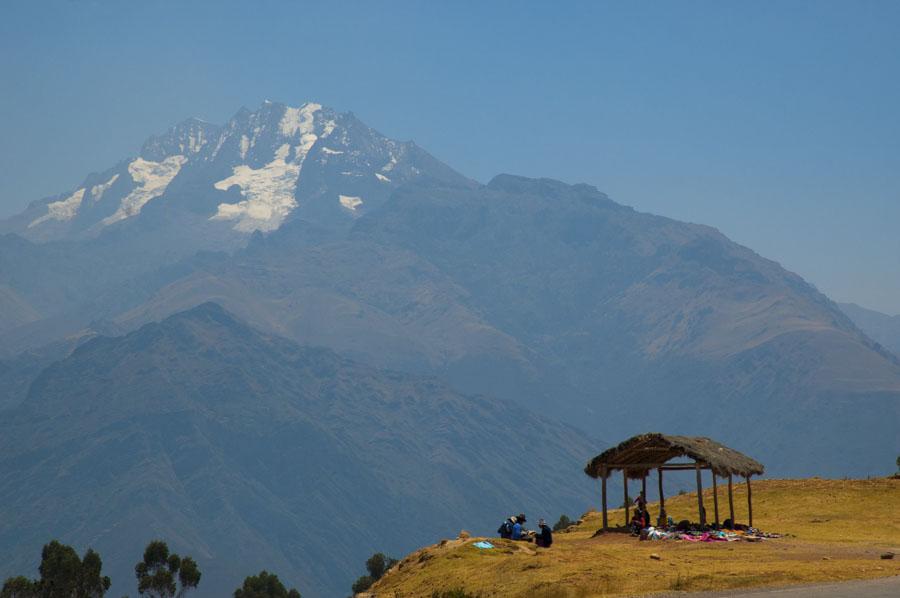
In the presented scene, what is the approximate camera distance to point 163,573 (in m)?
125

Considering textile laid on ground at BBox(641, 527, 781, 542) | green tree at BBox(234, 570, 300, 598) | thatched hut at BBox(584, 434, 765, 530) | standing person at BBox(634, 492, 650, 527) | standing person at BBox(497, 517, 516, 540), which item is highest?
thatched hut at BBox(584, 434, 765, 530)

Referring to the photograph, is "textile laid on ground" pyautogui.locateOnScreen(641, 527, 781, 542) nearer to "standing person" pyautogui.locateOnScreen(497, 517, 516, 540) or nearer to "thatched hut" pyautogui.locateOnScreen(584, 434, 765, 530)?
"thatched hut" pyautogui.locateOnScreen(584, 434, 765, 530)

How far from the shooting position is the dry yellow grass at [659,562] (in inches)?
1797

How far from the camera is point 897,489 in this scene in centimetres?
7369

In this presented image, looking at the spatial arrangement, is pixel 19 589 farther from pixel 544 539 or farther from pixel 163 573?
pixel 544 539

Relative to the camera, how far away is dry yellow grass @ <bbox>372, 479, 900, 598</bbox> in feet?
150

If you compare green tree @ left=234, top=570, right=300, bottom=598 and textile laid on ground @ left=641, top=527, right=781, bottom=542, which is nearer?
textile laid on ground @ left=641, top=527, right=781, bottom=542

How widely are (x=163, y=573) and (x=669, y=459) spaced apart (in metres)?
71.5

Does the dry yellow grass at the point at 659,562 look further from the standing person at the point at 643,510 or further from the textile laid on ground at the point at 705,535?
the standing person at the point at 643,510

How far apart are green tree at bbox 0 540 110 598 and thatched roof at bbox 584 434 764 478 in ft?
216

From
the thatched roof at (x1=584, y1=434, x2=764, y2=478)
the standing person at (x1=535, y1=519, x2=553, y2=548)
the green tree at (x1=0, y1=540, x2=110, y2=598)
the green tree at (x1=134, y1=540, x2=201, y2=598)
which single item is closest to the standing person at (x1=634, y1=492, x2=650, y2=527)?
the thatched roof at (x1=584, y1=434, x2=764, y2=478)

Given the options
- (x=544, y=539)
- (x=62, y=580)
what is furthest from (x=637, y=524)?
(x=62, y=580)

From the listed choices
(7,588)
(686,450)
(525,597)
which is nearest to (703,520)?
(686,450)

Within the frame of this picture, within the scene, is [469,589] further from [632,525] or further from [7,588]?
[7,588]
